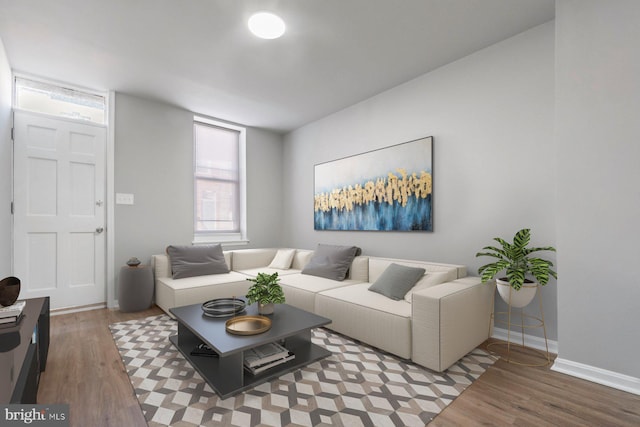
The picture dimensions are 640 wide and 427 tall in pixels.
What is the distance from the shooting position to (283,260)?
416 centimetres

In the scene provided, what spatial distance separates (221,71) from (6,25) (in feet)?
5.27

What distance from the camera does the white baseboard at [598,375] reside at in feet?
5.72

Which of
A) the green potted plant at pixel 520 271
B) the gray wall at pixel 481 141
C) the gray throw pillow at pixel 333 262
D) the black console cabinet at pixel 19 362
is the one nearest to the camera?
the black console cabinet at pixel 19 362

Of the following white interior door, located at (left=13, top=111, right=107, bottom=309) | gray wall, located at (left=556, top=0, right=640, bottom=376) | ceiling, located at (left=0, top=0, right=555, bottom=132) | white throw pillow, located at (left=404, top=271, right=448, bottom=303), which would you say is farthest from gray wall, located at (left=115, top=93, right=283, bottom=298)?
gray wall, located at (left=556, top=0, right=640, bottom=376)

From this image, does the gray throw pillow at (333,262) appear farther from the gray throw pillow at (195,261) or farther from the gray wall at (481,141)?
the gray throw pillow at (195,261)

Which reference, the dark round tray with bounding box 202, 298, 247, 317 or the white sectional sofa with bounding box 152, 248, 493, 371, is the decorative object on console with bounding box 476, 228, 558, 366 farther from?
the dark round tray with bounding box 202, 298, 247, 317

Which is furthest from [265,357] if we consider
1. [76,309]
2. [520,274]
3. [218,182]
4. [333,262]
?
[218,182]

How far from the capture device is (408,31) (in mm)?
2412

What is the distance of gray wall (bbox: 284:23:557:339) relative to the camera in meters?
2.35

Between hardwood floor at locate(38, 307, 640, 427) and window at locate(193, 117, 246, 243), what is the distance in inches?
92.7

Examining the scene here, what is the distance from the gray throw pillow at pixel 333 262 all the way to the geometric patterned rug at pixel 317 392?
1098 millimetres

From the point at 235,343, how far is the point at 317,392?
0.56m

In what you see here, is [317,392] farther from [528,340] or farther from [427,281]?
[528,340]

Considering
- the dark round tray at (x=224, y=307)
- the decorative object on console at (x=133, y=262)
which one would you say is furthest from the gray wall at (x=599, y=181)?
the decorative object on console at (x=133, y=262)
